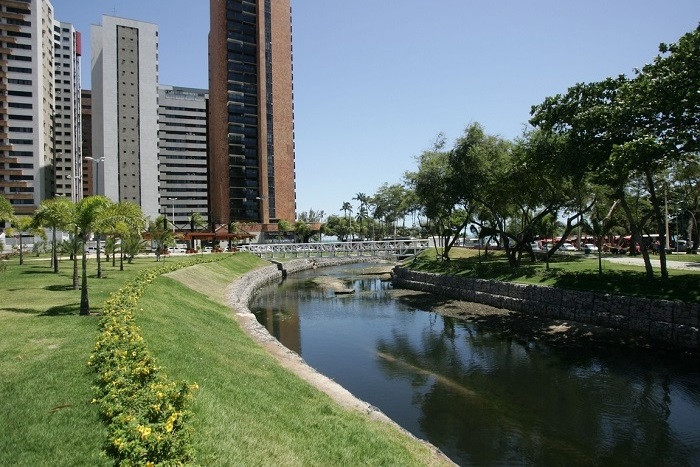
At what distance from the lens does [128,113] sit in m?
124

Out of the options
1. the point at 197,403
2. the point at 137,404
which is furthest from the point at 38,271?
the point at 137,404

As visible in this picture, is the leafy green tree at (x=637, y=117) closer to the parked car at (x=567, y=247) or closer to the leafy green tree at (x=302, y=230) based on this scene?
the parked car at (x=567, y=247)

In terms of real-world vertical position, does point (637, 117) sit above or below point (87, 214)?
above

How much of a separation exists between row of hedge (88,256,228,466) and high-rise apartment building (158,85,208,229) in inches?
5435

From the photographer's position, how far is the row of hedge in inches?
274

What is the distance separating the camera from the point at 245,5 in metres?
120

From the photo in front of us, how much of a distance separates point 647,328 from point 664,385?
7.21 meters

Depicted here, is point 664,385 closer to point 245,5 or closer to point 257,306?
point 257,306

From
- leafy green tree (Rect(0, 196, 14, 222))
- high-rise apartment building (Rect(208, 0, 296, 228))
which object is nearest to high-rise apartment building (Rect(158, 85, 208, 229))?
high-rise apartment building (Rect(208, 0, 296, 228))

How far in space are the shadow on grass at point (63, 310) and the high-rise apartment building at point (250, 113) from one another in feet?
325

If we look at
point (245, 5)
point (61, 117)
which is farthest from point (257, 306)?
point (61, 117)

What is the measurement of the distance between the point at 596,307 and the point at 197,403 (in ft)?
84.8

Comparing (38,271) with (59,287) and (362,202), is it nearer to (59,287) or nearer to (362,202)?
(59,287)

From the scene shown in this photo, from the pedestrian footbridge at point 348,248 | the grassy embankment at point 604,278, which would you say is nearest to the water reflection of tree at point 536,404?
the grassy embankment at point 604,278
